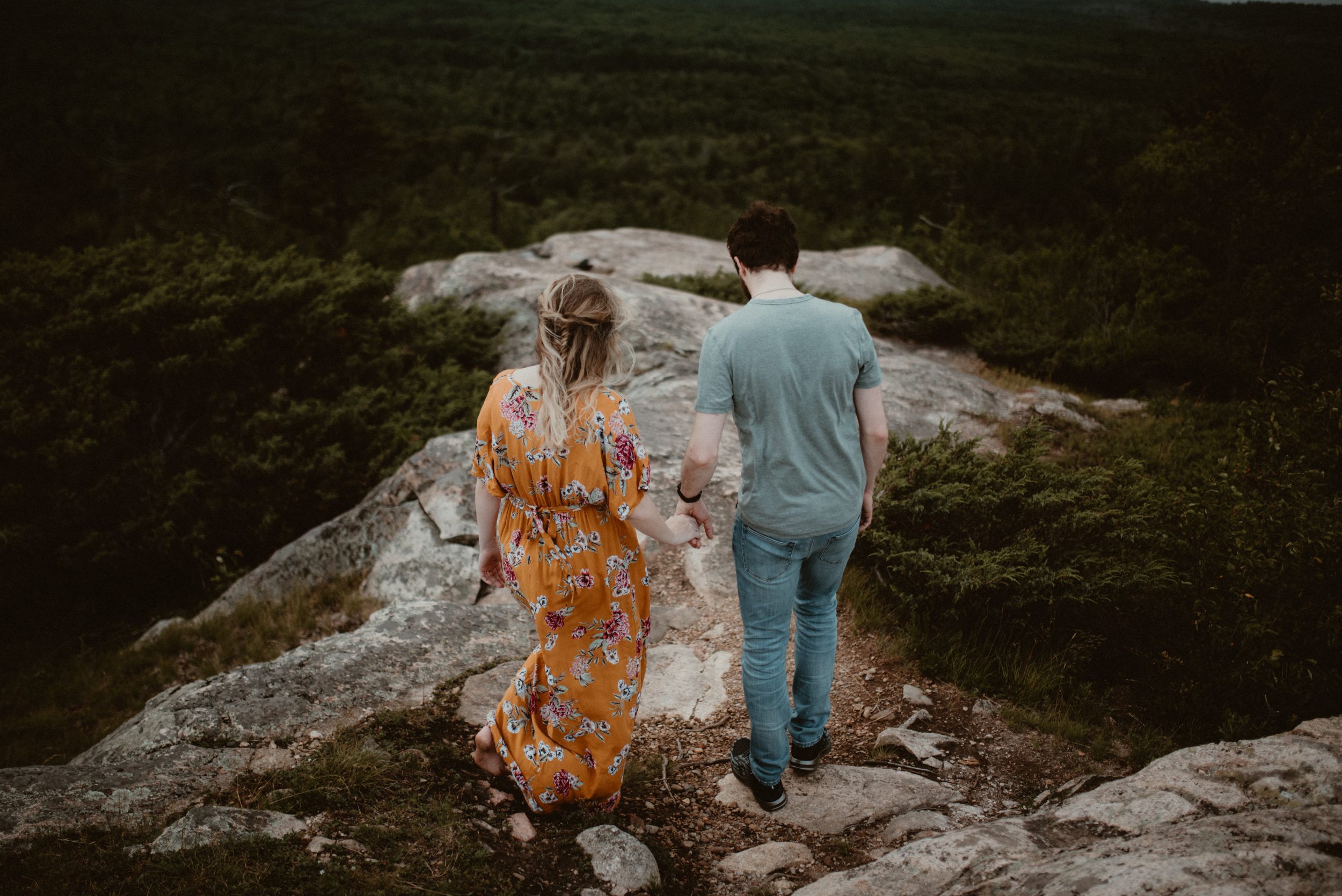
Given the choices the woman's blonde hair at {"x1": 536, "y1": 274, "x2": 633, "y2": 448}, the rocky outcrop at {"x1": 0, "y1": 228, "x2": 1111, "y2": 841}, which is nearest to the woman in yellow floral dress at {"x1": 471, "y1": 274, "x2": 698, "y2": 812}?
the woman's blonde hair at {"x1": 536, "y1": 274, "x2": 633, "y2": 448}

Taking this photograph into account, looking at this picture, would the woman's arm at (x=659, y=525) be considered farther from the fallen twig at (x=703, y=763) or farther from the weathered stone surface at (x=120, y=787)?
the weathered stone surface at (x=120, y=787)

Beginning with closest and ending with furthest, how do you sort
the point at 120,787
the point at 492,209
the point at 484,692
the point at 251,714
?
the point at 120,787 < the point at 251,714 < the point at 484,692 < the point at 492,209

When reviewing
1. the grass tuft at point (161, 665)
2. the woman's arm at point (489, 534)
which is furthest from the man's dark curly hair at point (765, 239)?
the grass tuft at point (161, 665)

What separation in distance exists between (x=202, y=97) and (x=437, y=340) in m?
45.7

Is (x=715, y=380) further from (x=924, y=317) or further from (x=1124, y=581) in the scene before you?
(x=924, y=317)

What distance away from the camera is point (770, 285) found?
2395 mm

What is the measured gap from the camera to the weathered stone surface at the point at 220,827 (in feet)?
7.54

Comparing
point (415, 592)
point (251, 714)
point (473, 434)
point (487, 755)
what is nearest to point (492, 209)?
point (473, 434)

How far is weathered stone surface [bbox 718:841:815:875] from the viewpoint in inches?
104

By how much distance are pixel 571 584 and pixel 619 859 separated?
3.00 ft

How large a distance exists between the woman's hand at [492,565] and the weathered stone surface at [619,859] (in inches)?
36.0

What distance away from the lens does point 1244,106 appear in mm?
13180

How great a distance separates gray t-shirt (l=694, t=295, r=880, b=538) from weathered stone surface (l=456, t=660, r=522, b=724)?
1670mm

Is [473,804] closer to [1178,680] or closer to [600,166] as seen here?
[1178,680]
